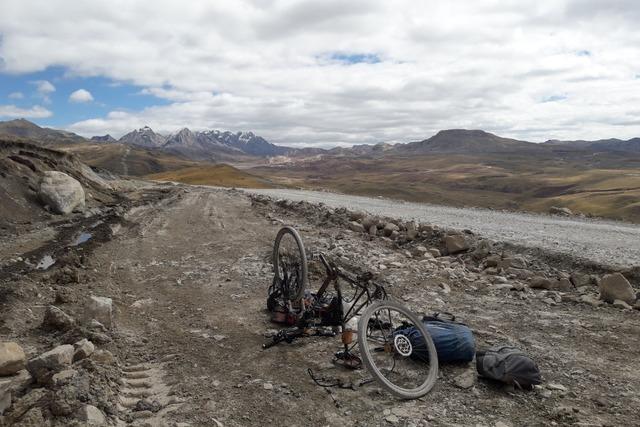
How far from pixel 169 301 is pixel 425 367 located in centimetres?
639

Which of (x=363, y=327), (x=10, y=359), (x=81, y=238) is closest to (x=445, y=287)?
(x=363, y=327)

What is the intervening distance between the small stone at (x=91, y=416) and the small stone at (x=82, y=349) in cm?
154

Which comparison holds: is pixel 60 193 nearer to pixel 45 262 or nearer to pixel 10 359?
pixel 45 262

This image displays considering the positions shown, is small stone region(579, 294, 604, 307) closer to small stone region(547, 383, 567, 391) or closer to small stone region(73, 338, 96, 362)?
small stone region(547, 383, 567, 391)

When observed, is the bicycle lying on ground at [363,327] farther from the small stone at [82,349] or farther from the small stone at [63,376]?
the small stone at [63,376]

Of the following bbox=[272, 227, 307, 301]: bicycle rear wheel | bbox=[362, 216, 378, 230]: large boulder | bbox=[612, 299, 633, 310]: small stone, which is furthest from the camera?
bbox=[362, 216, 378, 230]: large boulder

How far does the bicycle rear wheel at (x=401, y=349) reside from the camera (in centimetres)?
660

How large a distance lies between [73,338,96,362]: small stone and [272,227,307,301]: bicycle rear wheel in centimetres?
364

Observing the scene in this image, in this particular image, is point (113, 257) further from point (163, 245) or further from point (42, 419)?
point (42, 419)

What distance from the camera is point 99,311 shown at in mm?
8516

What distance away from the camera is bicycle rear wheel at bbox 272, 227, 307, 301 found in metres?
8.58

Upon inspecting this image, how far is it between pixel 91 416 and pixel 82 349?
178cm

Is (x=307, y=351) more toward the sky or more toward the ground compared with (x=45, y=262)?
more toward the ground

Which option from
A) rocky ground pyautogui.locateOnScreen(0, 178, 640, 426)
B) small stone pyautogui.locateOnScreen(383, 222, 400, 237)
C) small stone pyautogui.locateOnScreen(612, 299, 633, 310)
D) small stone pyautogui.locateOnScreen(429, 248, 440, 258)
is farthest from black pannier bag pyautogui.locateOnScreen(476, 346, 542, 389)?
small stone pyautogui.locateOnScreen(383, 222, 400, 237)
